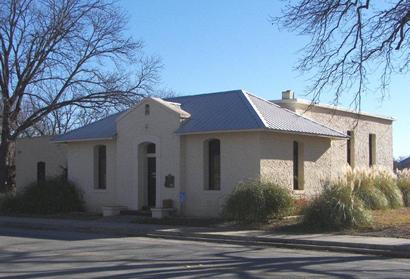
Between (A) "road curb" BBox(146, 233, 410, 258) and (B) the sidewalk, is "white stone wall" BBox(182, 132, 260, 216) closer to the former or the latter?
(B) the sidewalk

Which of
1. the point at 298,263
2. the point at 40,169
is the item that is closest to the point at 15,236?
the point at 298,263

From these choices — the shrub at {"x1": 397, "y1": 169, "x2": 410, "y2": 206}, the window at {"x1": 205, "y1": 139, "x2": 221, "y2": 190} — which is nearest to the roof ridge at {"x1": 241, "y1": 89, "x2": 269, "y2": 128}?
the window at {"x1": 205, "y1": 139, "x2": 221, "y2": 190}

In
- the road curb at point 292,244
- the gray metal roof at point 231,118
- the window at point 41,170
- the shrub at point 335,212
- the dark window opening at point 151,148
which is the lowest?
the road curb at point 292,244

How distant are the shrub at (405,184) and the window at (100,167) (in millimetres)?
13559

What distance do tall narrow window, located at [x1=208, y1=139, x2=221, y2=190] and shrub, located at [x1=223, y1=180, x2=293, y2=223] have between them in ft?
9.00

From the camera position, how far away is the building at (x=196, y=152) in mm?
23484

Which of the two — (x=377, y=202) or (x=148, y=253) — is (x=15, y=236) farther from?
(x=377, y=202)

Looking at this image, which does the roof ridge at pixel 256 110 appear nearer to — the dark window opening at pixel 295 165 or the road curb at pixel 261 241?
the dark window opening at pixel 295 165

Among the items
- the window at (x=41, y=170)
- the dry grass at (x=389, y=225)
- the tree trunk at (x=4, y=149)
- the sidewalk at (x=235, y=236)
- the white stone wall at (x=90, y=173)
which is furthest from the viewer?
the tree trunk at (x=4, y=149)

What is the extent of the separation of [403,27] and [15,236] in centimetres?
1303

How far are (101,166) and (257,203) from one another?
10132mm

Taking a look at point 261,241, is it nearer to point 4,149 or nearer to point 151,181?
point 151,181

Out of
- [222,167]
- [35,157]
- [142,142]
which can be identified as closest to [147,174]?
[142,142]

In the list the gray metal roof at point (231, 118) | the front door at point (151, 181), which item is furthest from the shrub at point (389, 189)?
the front door at point (151, 181)
